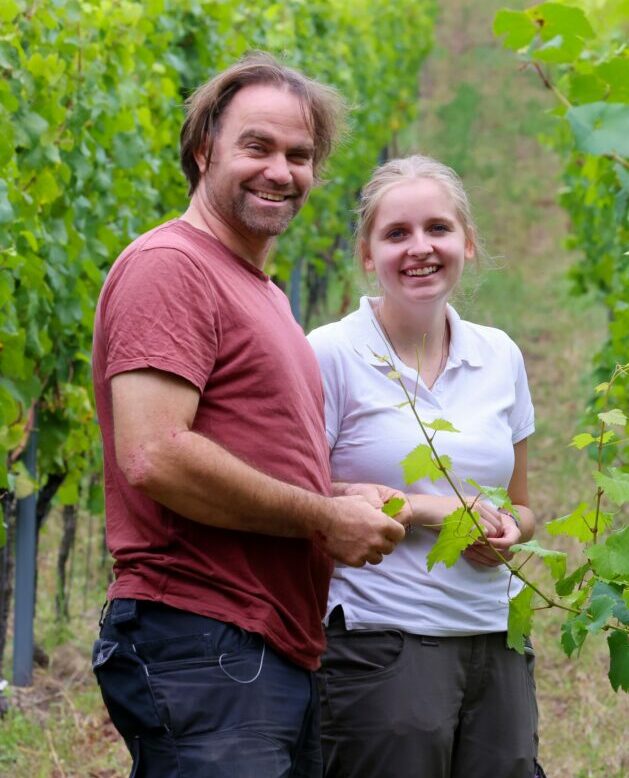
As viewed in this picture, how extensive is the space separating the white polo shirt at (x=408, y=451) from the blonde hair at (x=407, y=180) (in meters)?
0.20

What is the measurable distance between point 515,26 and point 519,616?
966 millimetres

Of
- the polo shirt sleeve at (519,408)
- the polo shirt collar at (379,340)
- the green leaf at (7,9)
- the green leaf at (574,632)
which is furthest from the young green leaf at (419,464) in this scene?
the green leaf at (7,9)

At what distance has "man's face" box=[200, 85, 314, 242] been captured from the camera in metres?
2.30

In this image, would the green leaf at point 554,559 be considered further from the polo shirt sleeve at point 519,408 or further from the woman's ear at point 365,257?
the woman's ear at point 365,257

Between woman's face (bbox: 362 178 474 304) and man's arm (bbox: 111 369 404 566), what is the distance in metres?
0.62

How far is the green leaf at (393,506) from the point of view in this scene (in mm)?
2227

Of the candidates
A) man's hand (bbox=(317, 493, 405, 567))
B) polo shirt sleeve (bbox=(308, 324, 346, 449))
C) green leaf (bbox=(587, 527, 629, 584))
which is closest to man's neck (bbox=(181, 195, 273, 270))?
polo shirt sleeve (bbox=(308, 324, 346, 449))

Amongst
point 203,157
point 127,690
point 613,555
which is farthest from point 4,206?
point 613,555

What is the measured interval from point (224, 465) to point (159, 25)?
355 cm

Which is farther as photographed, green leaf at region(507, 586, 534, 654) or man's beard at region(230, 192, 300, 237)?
man's beard at region(230, 192, 300, 237)

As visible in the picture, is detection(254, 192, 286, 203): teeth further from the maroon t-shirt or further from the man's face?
the maroon t-shirt

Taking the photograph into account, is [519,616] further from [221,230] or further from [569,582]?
[221,230]

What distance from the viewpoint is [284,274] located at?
740 centimetres

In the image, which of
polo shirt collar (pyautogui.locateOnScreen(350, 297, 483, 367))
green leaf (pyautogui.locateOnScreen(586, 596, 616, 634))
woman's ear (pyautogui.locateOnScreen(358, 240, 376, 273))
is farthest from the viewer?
woman's ear (pyautogui.locateOnScreen(358, 240, 376, 273))
